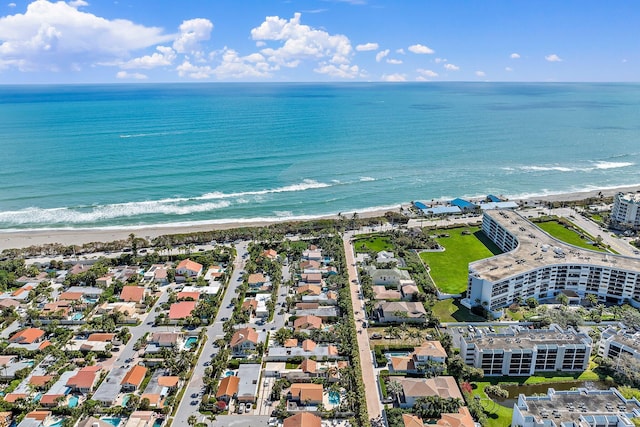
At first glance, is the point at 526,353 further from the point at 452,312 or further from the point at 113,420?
the point at 113,420

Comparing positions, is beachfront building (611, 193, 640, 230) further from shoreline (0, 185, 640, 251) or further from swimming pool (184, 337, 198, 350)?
swimming pool (184, 337, 198, 350)

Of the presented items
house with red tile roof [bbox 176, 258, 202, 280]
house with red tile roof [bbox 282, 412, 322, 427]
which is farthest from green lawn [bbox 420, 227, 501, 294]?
house with red tile roof [bbox 176, 258, 202, 280]

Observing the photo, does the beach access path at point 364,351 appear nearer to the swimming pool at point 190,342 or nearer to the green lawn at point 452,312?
the green lawn at point 452,312

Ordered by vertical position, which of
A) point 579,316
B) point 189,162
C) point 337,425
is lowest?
point 337,425

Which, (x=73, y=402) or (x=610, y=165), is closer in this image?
(x=73, y=402)

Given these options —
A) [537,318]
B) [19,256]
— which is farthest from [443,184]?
[19,256]

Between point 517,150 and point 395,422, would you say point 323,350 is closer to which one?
point 395,422

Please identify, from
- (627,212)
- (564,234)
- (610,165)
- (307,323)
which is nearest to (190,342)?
(307,323)
